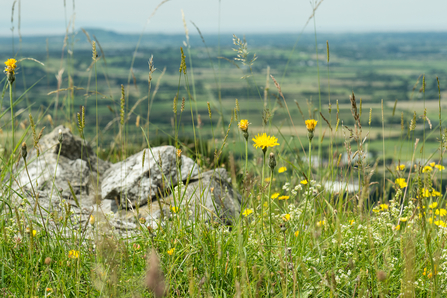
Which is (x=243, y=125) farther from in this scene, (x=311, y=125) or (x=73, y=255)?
(x=73, y=255)

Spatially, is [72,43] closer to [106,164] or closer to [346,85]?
[106,164]

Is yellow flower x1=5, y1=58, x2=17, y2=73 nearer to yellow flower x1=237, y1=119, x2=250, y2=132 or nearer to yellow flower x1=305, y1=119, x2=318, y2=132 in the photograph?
yellow flower x1=237, y1=119, x2=250, y2=132

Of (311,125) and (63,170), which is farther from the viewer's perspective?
(63,170)

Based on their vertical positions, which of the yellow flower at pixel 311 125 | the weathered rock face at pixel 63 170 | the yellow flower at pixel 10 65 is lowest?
the weathered rock face at pixel 63 170

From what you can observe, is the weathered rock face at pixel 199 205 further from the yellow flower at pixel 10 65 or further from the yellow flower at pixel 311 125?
the yellow flower at pixel 10 65

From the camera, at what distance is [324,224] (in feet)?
6.32

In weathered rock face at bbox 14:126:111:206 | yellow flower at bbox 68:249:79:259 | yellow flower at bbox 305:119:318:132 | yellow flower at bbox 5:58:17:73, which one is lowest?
yellow flower at bbox 68:249:79:259

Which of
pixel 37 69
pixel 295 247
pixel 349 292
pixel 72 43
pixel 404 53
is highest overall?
pixel 404 53

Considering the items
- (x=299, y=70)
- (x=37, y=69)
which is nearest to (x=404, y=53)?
(x=299, y=70)

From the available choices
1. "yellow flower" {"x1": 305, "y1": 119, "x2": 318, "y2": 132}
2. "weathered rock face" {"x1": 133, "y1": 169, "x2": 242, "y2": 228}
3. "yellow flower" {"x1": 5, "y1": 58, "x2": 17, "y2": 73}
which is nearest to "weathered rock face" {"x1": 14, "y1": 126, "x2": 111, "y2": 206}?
"weathered rock face" {"x1": 133, "y1": 169, "x2": 242, "y2": 228}

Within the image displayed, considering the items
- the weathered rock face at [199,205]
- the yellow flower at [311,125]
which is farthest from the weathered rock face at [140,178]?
the yellow flower at [311,125]

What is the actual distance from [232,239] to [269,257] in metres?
0.28

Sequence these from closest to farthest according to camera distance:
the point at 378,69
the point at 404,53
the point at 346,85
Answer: the point at 346,85 < the point at 378,69 < the point at 404,53

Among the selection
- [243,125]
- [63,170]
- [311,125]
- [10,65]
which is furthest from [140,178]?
[311,125]
